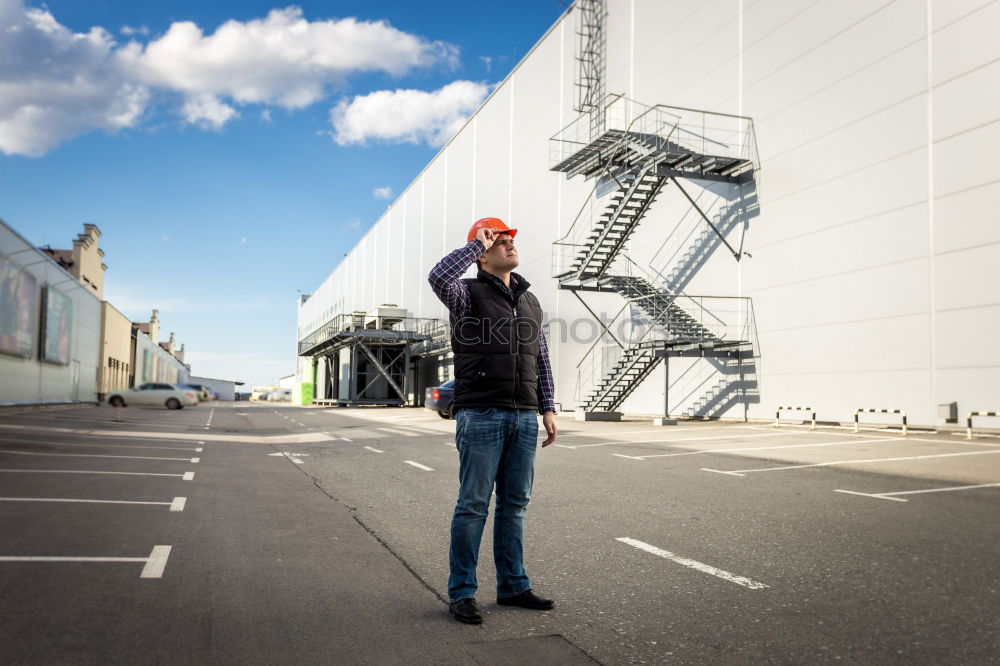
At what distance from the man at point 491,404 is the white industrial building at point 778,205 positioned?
14.0 m

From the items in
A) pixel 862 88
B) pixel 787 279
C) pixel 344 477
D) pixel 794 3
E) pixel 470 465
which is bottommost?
pixel 344 477

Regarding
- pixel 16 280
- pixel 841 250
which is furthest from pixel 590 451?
pixel 16 280

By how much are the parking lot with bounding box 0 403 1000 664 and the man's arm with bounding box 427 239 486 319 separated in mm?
1559

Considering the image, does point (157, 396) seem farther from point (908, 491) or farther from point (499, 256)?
point (499, 256)

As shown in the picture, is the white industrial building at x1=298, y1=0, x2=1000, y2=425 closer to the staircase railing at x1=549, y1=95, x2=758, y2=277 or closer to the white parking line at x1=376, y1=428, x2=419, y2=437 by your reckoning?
the staircase railing at x1=549, y1=95, x2=758, y2=277

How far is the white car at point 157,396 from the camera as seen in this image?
3925cm

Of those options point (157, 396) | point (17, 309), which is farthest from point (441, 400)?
point (157, 396)

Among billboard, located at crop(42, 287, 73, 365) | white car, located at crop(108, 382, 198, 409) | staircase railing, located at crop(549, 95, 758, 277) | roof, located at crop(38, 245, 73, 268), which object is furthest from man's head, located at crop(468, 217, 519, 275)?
roof, located at crop(38, 245, 73, 268)

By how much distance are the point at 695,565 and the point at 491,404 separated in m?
1.94

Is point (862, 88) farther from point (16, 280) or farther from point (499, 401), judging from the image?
point (16, 280)

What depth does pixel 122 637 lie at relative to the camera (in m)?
3.38

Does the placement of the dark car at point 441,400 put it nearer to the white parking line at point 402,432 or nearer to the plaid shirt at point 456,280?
the white parking line at point 402,432

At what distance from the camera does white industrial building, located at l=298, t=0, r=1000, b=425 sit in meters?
15.6

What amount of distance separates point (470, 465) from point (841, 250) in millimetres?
16938
